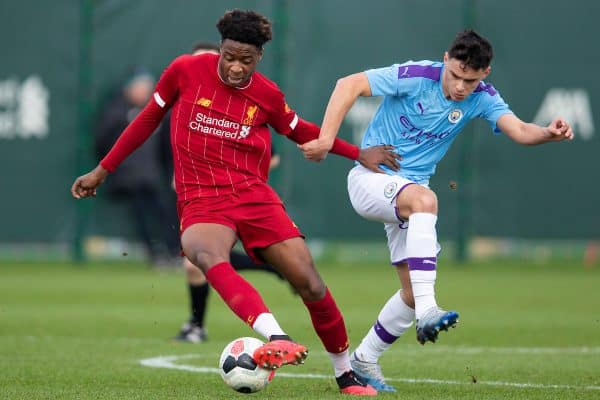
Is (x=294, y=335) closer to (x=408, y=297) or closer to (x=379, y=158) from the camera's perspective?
(x=408, y=297)

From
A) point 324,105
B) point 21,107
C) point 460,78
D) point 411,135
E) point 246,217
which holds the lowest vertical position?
point 21,107

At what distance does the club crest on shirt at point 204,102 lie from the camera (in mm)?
6652

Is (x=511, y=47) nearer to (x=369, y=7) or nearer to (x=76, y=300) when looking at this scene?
(x=369, y=7)

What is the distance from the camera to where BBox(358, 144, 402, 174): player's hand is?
6980 mm

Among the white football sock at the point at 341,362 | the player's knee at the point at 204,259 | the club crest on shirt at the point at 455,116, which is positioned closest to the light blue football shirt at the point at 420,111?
the club crest on shirt at the point at 455,116

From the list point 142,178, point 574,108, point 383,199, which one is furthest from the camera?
point 574,108

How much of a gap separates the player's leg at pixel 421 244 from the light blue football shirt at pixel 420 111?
1.49 ft

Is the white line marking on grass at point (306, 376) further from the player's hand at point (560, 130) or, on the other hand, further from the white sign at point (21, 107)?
the white sign at point (21, 107)

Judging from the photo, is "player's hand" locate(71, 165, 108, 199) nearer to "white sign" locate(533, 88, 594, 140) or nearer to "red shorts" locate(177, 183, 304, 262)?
"red shorts" locate(177, 183, 304, 262)

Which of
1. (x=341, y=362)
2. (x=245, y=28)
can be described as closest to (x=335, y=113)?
(x=245, y=28)

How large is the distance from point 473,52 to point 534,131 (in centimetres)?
56

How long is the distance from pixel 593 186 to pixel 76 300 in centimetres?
779

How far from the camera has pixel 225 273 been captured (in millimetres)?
6207

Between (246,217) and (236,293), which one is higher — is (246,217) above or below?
above
